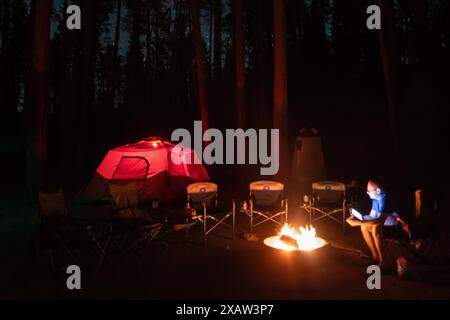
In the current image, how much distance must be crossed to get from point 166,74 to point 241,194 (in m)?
21.3

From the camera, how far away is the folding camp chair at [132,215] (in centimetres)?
557

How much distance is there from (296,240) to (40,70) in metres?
6.71

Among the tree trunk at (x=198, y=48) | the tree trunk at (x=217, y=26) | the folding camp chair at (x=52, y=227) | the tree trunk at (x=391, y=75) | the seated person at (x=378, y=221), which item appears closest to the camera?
the seated person at (x=378, y=221)

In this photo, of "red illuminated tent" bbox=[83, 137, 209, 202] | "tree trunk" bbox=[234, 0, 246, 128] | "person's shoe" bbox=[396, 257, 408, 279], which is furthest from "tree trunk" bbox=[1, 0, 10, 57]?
"person's shoe" bbox=[396, 257, 408, 279]

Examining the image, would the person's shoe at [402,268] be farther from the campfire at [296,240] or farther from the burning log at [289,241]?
the burning log at [289,241]

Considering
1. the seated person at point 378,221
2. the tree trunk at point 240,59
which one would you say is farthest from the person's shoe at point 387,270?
the tree trunk at point 240,59

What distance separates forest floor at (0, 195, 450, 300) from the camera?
421 cm

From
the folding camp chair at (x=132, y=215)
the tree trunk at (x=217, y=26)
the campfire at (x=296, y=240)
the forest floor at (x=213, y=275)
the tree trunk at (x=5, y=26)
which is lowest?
the forest floor at (x=213, y=275)

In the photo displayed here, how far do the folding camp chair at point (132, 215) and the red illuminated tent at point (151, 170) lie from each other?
1463mm

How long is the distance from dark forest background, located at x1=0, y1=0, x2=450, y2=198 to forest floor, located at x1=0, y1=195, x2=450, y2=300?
4890mm

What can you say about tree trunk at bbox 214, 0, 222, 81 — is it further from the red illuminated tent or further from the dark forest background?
the red illuminated tent

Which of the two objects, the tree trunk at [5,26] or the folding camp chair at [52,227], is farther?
the tree trunk at [5,26]

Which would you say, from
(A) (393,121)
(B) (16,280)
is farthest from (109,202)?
(A) (393,121)
